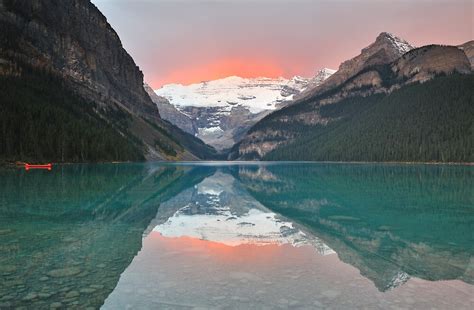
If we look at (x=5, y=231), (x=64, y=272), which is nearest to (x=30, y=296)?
(x=64, y=272)

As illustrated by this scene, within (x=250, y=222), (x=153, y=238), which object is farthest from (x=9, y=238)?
(x=250, y=222)

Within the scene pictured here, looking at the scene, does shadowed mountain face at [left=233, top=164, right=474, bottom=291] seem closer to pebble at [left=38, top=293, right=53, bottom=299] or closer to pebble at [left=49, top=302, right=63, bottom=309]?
pebble at [left=49, top=302, right=63, bottom=309]

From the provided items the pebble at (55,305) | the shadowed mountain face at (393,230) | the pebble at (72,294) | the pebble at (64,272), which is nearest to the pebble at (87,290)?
the pebble at (72,294)

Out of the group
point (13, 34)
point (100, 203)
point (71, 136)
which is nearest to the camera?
point (100, 203)

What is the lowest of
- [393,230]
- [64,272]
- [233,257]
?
[233,257]

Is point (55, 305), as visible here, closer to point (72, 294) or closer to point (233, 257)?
point (72, 294)

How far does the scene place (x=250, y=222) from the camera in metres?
27.6

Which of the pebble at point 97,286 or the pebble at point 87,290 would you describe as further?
the pebble at point 97,286

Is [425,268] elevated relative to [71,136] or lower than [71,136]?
lower

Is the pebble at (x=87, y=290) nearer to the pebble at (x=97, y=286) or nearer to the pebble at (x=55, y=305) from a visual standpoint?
the pebble at (x=97, y=286)

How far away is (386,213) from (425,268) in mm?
16247

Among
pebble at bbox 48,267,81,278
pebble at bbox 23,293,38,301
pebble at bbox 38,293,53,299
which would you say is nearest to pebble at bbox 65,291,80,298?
pebble at bbox 38,293,53,299

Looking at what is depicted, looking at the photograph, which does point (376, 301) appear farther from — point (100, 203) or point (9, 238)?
point (100, 203)

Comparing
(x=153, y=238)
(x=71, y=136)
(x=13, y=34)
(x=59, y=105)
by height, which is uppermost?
(x=13, y=34)
